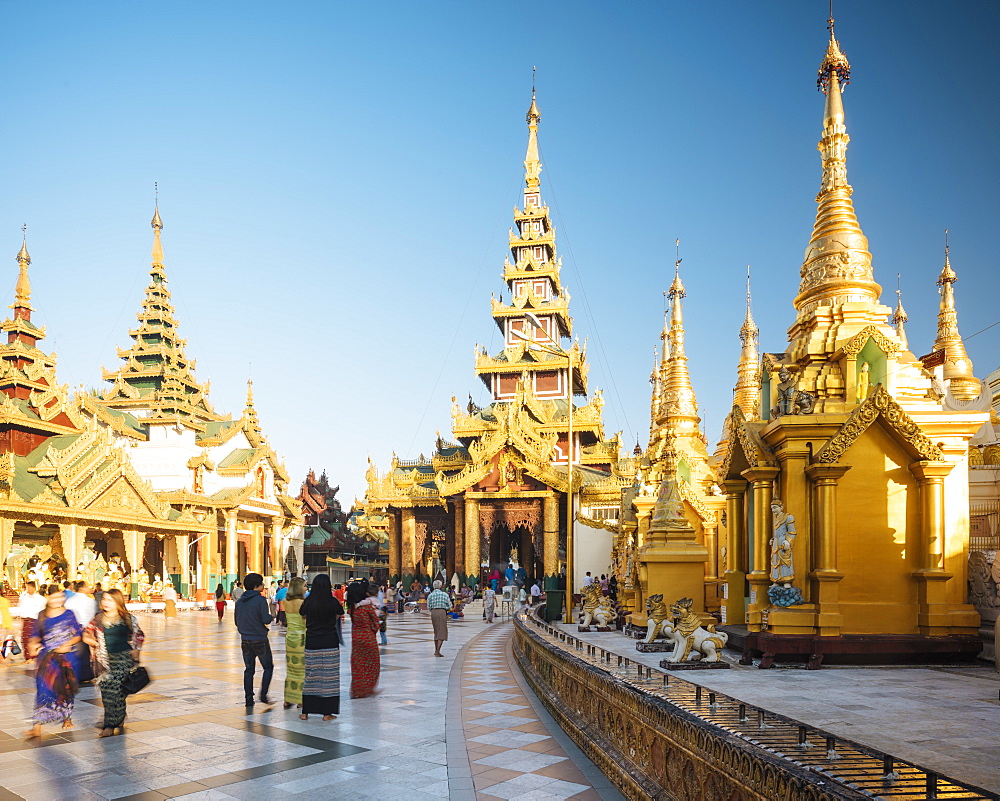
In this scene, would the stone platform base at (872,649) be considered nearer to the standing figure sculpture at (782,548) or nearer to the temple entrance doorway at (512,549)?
the standing figure sculpture at (782,548)

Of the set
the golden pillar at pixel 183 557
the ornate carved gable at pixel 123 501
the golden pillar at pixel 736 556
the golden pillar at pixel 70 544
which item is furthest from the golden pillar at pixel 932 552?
the golden pillar at pixel 183 557

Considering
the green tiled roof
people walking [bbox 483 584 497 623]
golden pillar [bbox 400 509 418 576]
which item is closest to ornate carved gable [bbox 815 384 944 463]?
people walking [bbox 483 584 497 623]

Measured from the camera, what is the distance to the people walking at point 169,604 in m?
29.1

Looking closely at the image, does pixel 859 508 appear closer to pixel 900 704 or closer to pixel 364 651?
pixel 900 704

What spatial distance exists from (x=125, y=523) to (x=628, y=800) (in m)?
32.4

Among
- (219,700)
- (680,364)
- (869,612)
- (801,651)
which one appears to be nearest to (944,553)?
(869,612)

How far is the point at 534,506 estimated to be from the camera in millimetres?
39062

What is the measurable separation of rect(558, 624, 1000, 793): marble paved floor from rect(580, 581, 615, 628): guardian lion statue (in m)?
6.58

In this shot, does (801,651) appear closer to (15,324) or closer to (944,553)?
(944,553)

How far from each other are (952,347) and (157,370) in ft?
Answer: 131

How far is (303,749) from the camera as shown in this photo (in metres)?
7.65

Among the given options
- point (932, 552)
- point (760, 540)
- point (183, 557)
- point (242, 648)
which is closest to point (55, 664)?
point (242, 648)

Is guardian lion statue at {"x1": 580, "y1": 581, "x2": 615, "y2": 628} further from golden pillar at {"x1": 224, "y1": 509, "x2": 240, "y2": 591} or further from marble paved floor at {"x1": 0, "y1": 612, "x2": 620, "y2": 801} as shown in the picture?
golden pillar at {"x1": 224, "y1": 509, "x2": 240, "y2": 591}

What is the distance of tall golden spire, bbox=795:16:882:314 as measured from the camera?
1311cm
